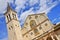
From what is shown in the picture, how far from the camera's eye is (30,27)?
2841 centimetres

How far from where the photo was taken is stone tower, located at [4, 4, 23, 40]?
27.2 meters

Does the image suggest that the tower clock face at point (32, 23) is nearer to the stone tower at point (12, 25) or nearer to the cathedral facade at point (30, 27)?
the cathedral facade at point (30, 27)

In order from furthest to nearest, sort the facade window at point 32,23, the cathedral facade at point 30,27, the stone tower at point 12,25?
the facade window at point 32,23, the stone tower at point 12,25, the cathedral facade at point 30,27

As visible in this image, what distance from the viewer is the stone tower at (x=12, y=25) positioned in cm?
2720

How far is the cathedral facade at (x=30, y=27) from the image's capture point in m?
24.8

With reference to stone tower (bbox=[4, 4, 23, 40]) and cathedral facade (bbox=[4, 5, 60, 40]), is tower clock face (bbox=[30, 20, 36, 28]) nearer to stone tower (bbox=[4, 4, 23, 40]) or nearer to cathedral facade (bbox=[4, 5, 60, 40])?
cathedral facade (bbox=[4, 5, 60, 40])

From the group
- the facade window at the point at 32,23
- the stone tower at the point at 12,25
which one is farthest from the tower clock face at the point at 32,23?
the stone tower at the point at 12,25

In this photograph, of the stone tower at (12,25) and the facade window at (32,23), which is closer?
the stone tower at (12,25)

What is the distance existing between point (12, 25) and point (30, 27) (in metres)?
3.27

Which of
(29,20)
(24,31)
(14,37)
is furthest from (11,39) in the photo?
(29,20)

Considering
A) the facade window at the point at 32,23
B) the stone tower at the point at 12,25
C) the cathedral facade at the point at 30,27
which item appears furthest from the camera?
the facade window at the point at 32,23

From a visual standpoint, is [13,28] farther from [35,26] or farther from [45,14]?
[45,14]

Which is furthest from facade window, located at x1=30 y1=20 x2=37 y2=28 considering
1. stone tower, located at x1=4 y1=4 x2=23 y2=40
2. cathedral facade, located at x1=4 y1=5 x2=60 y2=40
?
stone tower, located at x1=4 y1=4 x2=23 y2=40

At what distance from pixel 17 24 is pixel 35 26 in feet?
11.5
